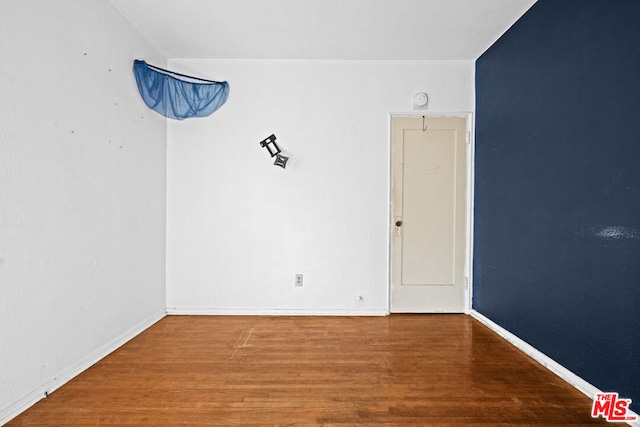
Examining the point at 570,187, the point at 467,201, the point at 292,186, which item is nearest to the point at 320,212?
the point at 292,186

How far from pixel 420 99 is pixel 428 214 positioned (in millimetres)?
1188

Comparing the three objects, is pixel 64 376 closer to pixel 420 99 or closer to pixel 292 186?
pixel 292 186

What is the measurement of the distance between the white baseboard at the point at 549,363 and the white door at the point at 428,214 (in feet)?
1.85

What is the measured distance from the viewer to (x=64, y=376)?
84.4 inches

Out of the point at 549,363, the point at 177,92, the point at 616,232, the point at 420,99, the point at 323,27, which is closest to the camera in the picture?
the point at 616,232

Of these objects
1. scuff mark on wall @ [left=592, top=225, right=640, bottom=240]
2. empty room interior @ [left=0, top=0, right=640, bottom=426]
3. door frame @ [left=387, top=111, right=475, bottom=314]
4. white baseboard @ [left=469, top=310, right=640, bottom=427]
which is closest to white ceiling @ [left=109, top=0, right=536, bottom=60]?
empty room interior @ [left=0, top=0, right=640, bottom=426]

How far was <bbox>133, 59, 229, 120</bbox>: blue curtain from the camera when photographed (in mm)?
2979

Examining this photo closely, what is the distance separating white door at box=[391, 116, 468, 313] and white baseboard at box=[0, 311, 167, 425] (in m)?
2.49

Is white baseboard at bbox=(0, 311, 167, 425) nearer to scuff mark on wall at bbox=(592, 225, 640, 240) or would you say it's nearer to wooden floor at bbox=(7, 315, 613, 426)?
wooden floor at bbox=(7, 315, 613, 426)

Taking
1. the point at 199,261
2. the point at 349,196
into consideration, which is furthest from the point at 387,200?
the point at 199,261

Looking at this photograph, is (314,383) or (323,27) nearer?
(314,383)

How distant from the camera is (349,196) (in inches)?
141

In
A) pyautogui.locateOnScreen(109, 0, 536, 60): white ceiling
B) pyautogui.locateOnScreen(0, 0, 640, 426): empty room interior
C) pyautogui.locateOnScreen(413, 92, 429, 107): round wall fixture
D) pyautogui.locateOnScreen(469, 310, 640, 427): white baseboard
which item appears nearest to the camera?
pyautogui.locateOnScreen(0, 0, 640, 426): empty room interior

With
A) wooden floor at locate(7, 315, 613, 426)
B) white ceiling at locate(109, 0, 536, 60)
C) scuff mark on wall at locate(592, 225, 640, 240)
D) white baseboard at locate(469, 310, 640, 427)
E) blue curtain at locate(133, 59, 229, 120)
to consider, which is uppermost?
white ceiling at locate(109, 0, 536, 60)
